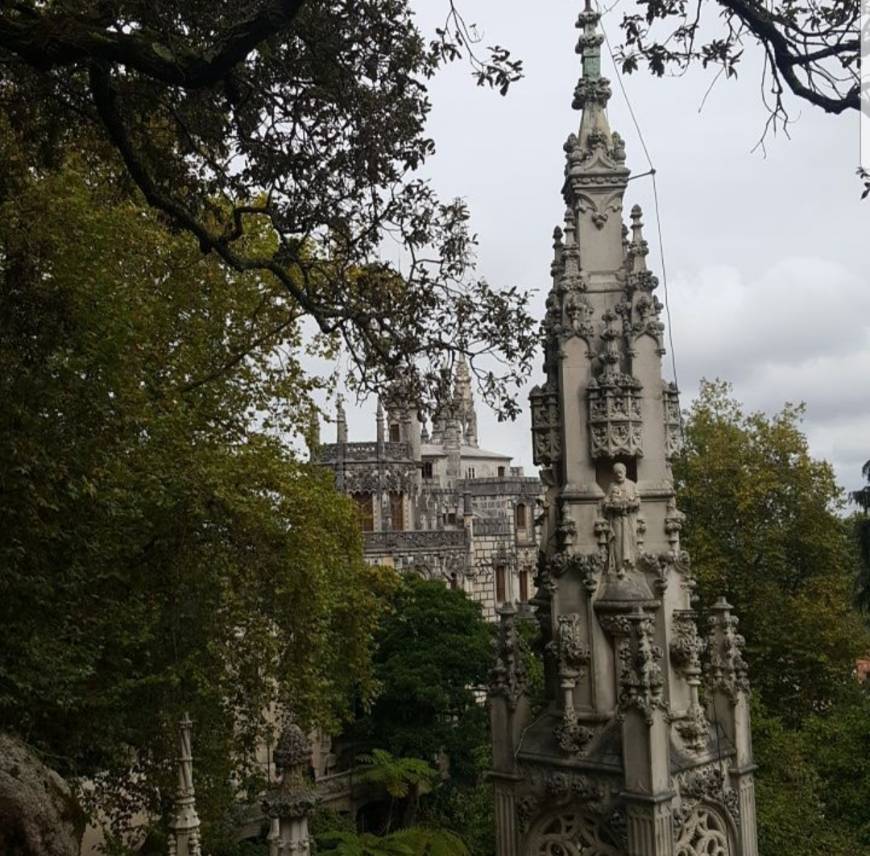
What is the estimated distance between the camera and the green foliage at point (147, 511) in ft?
28.6

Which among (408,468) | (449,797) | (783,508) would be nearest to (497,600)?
(408,468)

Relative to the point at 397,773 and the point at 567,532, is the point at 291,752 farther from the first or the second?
the point at 397,773

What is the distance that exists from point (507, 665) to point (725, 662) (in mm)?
1674

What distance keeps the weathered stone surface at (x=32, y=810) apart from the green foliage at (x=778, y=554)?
68.5ft

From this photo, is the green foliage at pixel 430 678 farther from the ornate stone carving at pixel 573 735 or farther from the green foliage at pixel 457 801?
the ornate stone carving at pixel 573 735

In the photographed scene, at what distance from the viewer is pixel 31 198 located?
1126 cm

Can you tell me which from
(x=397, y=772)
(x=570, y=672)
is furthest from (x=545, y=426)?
(x=397, y=772)

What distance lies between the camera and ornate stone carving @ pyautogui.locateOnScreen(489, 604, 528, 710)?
7.32m

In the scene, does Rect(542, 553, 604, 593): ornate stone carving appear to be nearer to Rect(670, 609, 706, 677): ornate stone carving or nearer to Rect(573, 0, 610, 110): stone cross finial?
Rect(670, 609, 706, 677): ornate stone carving

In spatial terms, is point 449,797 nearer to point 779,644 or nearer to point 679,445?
point 779,644

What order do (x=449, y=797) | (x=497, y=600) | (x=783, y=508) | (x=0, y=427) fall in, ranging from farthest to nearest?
(x=497, y=600) → (x=449, y=797) → (x=783, y=508) → (x=0, y=427)

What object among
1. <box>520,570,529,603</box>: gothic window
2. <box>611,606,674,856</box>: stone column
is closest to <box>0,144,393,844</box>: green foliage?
<box>611,606,674,856</box>: stone column

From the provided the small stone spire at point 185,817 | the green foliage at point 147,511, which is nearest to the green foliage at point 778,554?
the green foliage at point 147,511

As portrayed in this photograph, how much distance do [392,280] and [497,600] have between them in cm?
4113
